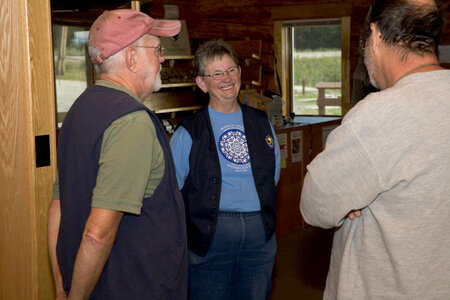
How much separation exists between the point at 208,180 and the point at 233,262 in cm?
39

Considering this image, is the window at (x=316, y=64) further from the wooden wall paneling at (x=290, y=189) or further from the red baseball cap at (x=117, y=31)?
the red baseball cap at (x=117, y=31)

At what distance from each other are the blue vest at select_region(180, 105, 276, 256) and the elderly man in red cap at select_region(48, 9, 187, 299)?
2.27 feet

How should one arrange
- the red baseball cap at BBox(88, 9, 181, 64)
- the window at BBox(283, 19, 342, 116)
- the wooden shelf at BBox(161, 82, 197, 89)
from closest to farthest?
the red baseball cap at BBox(88, 9, 181, 64), the wooden shelf at BBox(161, 82, 197, 89), the window at BBox(283, 19, 342, 116)

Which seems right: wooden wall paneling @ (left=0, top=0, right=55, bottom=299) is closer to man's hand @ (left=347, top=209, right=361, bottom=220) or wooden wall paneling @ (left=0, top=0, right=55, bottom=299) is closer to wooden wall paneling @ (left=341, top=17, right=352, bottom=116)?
man's hand @ (left=347, top=209, right=361, bottom=220)

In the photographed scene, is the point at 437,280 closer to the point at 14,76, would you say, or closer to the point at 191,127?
the point at 191,127

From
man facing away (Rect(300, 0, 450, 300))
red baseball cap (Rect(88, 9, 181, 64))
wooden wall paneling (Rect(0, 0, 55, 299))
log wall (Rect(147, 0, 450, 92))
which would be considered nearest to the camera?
man facing away (Rect(300, 0, 450, 300))

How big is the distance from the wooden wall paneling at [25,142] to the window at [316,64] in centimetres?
570

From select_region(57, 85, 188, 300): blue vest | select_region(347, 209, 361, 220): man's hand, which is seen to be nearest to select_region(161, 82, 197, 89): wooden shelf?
select_region(57, 85, 188, 300): blue vest

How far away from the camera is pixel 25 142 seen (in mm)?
2174

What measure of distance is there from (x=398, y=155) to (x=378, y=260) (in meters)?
0.30

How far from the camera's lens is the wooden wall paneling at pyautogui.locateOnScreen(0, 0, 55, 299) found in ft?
7.00

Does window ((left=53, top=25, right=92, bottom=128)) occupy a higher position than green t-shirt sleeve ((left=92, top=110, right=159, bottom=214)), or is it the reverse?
window ((left=53, top=25, right=92, bottom=128))

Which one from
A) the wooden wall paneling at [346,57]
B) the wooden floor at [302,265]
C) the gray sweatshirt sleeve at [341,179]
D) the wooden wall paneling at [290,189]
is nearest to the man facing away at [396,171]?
the gray sweatshirt sleeve at [341,179]

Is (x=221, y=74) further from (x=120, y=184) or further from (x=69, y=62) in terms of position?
(x=69, y=62)
